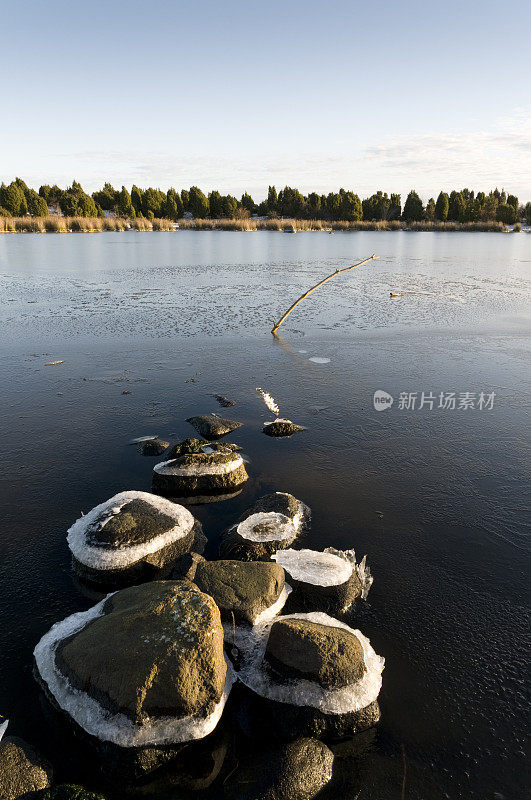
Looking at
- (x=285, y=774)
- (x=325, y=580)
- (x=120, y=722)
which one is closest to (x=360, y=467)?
(x=325, y=580)

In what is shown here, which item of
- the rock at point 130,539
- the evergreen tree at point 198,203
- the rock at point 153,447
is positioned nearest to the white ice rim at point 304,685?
the rock at point 130,539

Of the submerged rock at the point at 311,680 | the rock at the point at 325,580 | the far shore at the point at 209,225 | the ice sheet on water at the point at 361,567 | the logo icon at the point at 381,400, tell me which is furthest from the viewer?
the far shore at the point at 209,225

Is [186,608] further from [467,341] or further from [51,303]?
[51,303]

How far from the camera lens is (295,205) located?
86250 mm

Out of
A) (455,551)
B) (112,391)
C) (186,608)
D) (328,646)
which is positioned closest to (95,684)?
(186,608)

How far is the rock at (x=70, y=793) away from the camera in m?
2.94

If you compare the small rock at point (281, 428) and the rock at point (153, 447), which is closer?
the rock at point (153, 447)

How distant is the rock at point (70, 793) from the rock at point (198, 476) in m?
3.49

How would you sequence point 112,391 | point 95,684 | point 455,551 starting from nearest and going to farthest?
1. point 95,684
2. point 455,551
3. point 112,391

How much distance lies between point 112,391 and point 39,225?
57.2 metres

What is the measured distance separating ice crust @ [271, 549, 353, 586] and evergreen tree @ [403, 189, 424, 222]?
84.9 metres

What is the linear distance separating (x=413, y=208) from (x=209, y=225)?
3479 cm

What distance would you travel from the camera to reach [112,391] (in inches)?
380

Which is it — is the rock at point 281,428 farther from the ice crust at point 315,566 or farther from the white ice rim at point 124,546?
the ice crust at point 315,566
